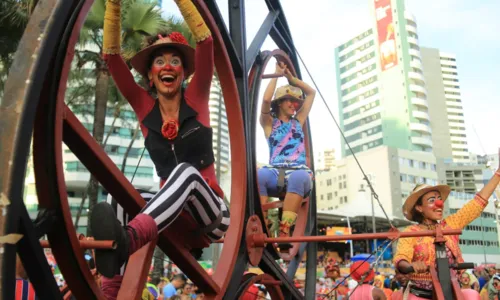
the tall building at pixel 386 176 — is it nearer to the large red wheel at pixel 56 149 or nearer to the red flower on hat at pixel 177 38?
the red flower on hat at pixel 177 38

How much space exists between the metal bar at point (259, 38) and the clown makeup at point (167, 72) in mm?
750

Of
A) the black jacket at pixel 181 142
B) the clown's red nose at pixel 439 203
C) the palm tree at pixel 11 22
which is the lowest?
the clown's red nose at pixel 439 203

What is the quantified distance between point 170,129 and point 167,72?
323mm

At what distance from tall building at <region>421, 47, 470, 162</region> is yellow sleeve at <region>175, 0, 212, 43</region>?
103591 mm

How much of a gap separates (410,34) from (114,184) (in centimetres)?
9132

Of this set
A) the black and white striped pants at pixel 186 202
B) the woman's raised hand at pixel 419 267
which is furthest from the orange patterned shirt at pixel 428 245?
the black and white striped pants at pixel 186 202

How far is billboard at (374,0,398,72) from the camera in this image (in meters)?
87.2

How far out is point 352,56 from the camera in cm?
9875

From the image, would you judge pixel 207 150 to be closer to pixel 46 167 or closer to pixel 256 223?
pixel 256 223

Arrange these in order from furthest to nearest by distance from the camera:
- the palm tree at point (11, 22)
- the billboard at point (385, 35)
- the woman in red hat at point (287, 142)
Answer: the billboard at point (385, 35) < the palm tree at point (11, 22) < the woman in red hat at point (287, 142)

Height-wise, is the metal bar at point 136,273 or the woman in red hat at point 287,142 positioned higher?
the woman in red hat at point 287,142

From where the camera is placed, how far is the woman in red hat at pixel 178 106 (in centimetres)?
252

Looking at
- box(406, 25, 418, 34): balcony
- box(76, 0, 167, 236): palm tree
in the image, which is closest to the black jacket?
box(76, 0, 167, 236): palm tree

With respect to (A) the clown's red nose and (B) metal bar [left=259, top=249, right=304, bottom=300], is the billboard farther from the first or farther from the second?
(B) metal bar [left=259, top=249, right=304, bottom=300]
